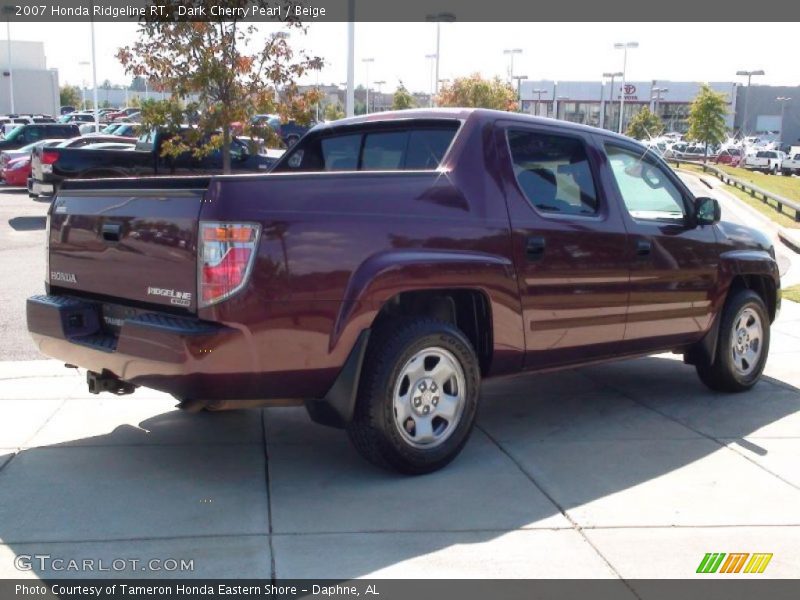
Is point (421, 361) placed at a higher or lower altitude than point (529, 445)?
higher

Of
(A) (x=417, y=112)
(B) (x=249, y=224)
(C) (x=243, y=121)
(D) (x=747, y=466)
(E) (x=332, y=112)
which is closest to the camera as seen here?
(B) (x=249, y=224)

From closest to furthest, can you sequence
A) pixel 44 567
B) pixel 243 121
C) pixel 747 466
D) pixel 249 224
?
1. pixel 44 567
2. pixel 249 224
3. pixel 747 466
4. pixel 243 121

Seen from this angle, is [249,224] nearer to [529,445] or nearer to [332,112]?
[529,445]

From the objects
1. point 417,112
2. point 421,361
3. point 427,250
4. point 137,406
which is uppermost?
point 417,112

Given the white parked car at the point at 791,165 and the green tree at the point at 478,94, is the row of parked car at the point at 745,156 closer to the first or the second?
the white parked car at the point at 791,165

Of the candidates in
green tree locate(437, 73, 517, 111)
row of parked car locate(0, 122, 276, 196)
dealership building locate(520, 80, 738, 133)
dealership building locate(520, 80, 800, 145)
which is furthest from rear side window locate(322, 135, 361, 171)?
dealership building locate(520, 80, 738, 133)

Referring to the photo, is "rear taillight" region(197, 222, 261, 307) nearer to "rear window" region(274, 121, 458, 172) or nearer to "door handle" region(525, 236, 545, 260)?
"rear window" region(274, 121, 458, 172)

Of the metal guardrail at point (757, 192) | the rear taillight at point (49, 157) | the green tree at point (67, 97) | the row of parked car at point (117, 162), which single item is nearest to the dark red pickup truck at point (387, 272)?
the row of parked car at point (117, 162)

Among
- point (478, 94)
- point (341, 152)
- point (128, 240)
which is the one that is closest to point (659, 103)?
point (478, 94)

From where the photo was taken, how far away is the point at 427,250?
4.93 metres

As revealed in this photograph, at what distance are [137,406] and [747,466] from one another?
13.2 ft

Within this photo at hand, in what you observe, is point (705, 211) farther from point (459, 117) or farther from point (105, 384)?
point (105, 384)

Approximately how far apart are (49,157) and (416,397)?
14.5m

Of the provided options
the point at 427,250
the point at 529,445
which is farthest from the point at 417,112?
the point at 529,445
